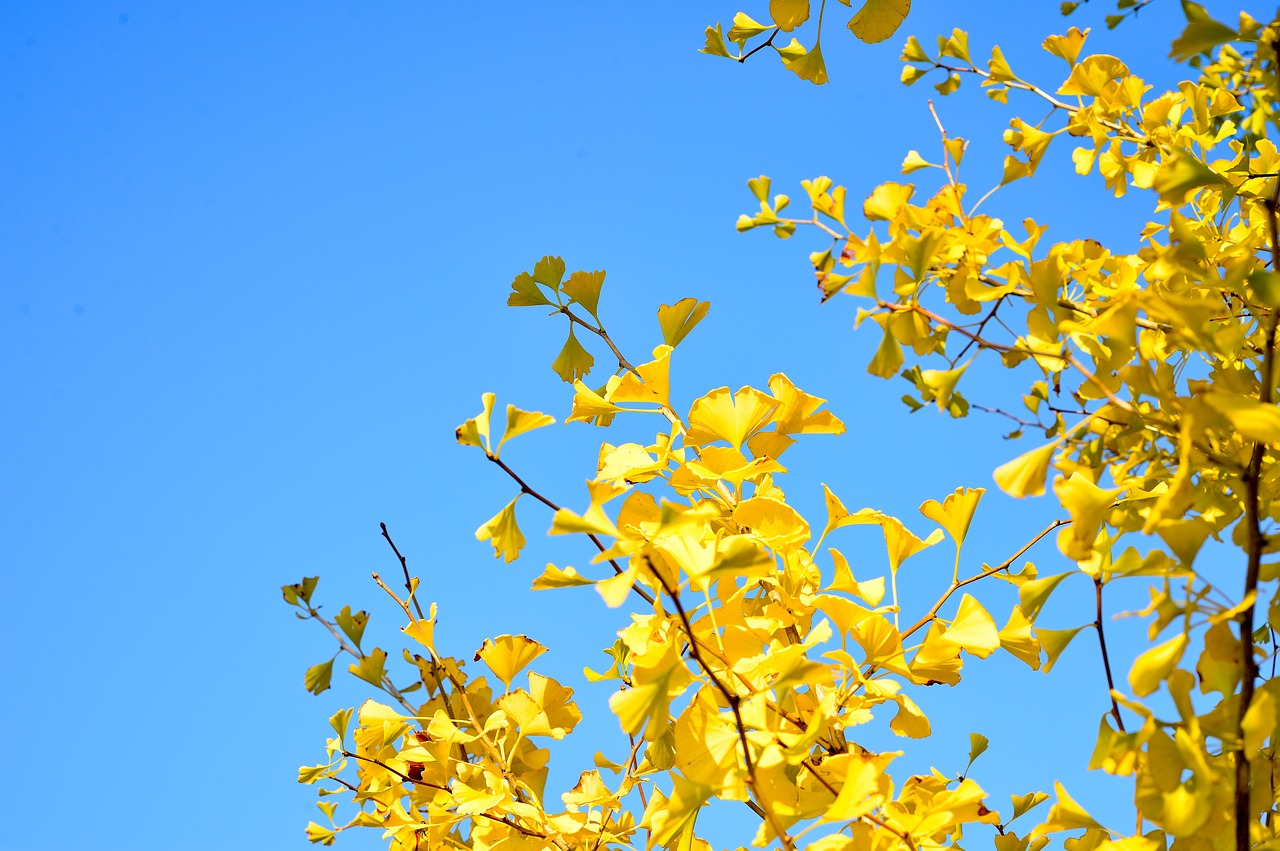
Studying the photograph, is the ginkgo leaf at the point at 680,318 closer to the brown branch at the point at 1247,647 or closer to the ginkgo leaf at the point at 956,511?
the ginkgo leaf at the point at 956,511

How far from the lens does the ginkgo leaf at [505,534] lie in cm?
145

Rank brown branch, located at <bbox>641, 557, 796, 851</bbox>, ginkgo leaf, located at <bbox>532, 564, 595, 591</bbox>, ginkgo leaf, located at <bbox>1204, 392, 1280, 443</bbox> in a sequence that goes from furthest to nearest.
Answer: ginkgo leaf, located at <bbox>532, 564, 595, 591</bbox>, brown branch, located at <bbox>641, 557, 796, 851</bbox>, ginkgo leaf, located at <bbox>1204, 392, 1280, 443</bbox>

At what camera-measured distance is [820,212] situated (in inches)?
58.9

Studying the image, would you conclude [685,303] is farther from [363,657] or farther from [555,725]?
[363,657]

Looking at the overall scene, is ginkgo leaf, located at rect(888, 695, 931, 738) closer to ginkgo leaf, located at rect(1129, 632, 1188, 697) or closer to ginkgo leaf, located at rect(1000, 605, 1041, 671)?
ginkgo leaf, located at rect(1000, 605, 1041, 671)

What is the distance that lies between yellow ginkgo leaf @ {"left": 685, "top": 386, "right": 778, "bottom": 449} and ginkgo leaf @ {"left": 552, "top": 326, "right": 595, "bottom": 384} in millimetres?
331

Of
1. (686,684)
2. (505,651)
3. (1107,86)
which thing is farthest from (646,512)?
(1107,86)

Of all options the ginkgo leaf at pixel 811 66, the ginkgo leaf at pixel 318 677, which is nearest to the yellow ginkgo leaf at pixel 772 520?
the ginkgo leaf at pixel 811 66

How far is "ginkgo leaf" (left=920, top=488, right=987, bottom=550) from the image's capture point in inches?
57.9

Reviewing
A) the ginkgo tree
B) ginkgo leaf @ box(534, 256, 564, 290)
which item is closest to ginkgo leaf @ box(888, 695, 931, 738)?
the ginkgo tree

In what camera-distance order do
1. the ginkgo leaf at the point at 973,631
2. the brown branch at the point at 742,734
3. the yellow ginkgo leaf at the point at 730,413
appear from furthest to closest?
the yellow ginkgo leaf at the point at 730,413
the ginkgo leaf at the point at 973,631
the brown branch at the point at 742,734

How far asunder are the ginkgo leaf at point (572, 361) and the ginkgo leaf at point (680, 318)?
0.19m

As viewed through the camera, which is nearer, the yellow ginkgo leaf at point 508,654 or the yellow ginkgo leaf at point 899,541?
the yellow ginkgo leaf at point 899,541

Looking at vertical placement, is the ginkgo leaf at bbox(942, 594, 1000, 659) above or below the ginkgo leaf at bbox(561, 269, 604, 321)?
below
